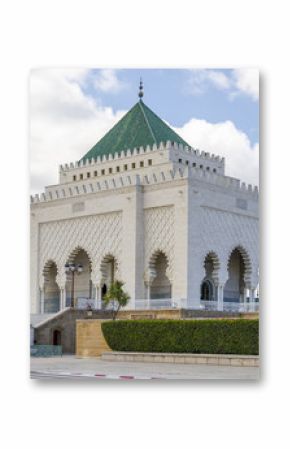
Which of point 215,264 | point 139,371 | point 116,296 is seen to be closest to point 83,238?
point 215,264

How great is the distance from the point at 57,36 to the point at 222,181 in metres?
10.2

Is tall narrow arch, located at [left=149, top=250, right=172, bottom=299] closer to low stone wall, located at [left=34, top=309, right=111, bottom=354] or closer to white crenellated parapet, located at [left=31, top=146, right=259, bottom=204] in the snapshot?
white crenellated parapet, located at [left=31, top=146, right=259, bottom=204]

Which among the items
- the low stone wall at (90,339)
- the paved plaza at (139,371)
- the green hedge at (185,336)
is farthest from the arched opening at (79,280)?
the paved plaza at (139,371)

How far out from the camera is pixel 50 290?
71.5ft

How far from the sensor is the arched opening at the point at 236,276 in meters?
20.6

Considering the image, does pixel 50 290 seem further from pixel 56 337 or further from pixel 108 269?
pixel 56 337

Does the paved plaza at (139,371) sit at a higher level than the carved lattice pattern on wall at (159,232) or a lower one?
lower

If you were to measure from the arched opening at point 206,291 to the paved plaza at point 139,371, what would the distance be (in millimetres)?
7356

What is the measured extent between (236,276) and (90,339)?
24.9ft

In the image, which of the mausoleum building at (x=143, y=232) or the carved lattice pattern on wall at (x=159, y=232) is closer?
the mausoleum building at (x=143, y=232)

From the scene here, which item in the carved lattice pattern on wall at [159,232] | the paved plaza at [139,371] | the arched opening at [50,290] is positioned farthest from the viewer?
the arched opening at [50,290]

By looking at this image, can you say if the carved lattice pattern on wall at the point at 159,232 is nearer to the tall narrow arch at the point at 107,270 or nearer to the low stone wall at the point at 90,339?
the tall narrow arch at the point at 107,270

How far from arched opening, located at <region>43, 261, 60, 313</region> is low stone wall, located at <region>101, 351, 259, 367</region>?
7.56 metres

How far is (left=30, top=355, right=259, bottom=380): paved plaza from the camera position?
984 cm
